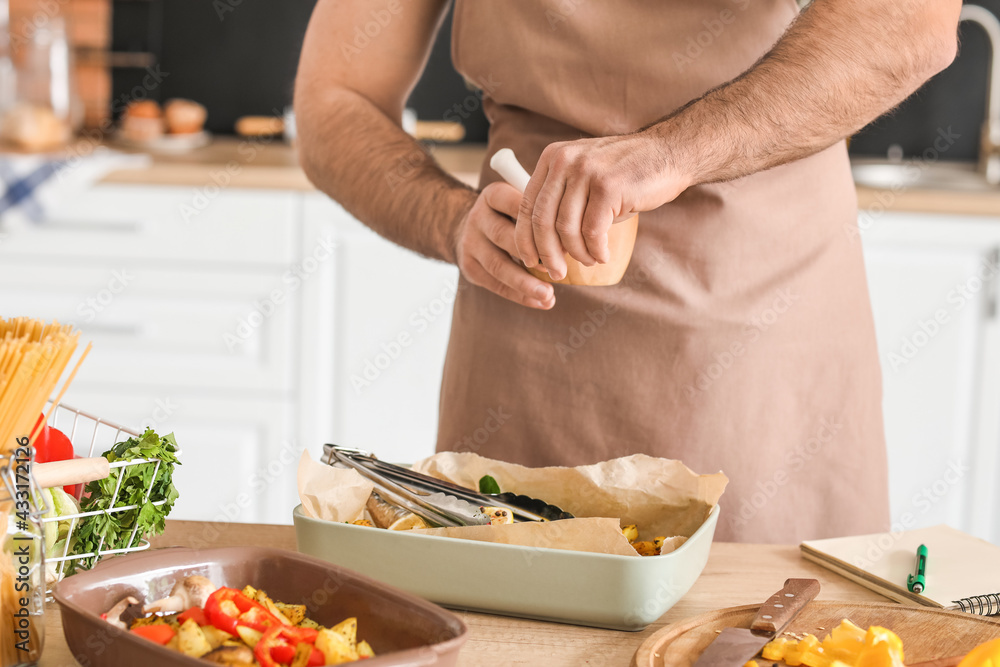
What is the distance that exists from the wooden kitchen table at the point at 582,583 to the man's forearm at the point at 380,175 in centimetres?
37

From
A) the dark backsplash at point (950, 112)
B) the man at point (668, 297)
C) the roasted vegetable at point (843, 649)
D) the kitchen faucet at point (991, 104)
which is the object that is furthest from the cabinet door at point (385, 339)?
the roasted vegetable at point (843, 649)

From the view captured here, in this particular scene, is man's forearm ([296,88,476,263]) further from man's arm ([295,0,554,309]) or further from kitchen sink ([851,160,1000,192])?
kitchen sink ([851,160,1000,192])

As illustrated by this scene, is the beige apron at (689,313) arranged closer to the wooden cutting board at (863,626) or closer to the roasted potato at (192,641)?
the wooden cutting board at (863,626)

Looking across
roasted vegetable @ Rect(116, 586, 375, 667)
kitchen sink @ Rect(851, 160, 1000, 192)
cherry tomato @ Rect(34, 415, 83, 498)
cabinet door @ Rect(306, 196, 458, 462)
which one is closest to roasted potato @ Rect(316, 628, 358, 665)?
roasted vegetable @ Rect(116, 586, 375, 667)

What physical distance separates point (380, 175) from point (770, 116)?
0.46 meters

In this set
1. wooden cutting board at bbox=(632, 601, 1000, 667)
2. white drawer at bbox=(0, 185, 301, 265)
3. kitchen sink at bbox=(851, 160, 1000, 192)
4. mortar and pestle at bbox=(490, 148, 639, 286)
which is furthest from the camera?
kitchen sink at bbox=(851, 160, 1000, 192)

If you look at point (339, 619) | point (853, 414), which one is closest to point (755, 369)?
point (853, 414)

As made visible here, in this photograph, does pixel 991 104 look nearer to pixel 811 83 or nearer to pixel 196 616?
pixel 811 83

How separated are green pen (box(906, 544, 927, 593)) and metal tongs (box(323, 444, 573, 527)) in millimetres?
248

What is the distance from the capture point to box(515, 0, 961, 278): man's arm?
0.76m

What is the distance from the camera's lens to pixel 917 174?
2445mm

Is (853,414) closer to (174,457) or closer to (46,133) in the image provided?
(174,457)

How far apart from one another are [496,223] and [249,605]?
431mm

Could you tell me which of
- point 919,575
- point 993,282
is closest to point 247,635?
point 919,575
